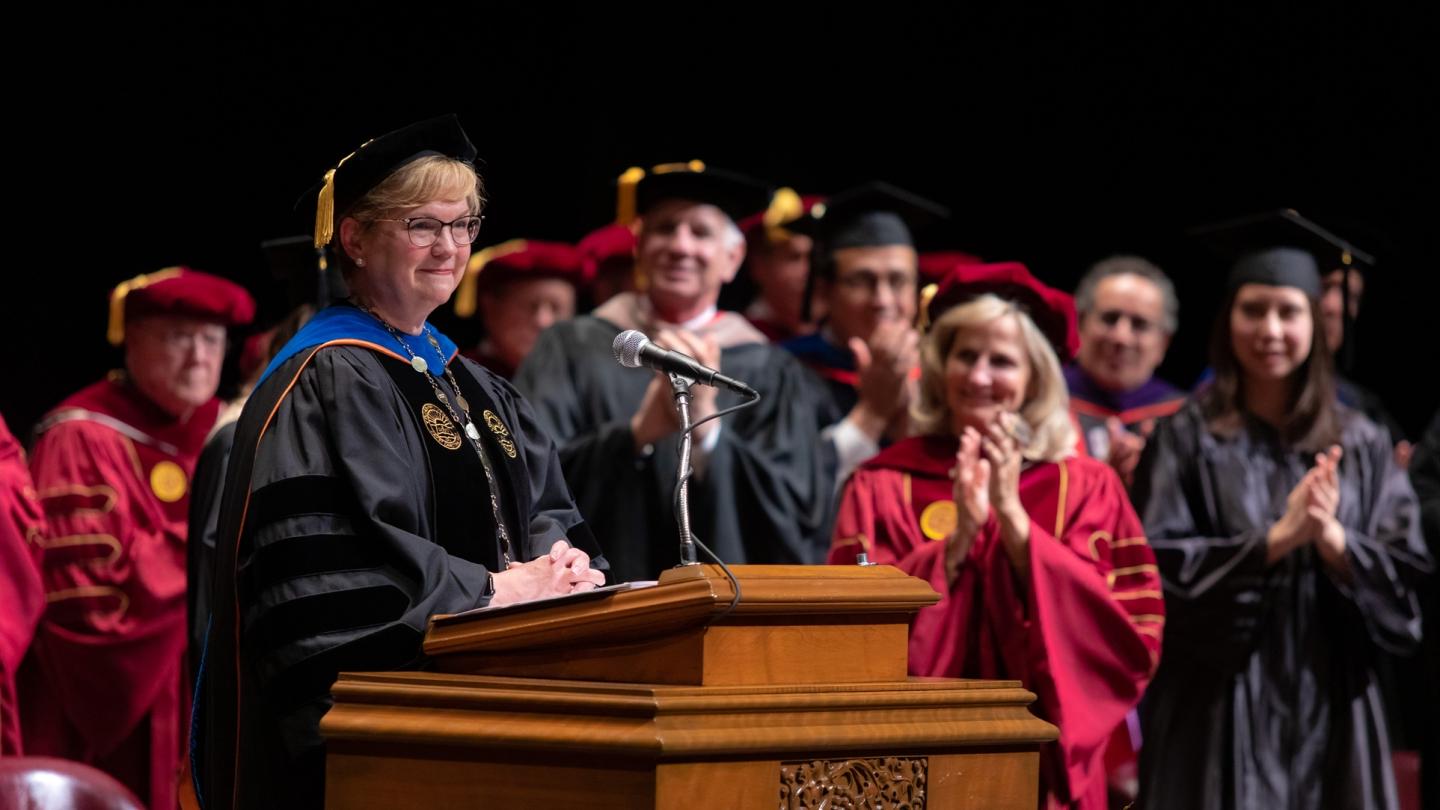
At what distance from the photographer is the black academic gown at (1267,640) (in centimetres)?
472

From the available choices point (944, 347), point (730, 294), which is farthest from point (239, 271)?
point (944, 347)

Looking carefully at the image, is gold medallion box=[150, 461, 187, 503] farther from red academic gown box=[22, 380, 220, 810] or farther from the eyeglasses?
the eyeglasses

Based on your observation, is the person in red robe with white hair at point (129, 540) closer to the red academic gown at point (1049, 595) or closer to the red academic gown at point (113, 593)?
the red academic gown at point (113, 593)

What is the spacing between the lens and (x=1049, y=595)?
3871 mm

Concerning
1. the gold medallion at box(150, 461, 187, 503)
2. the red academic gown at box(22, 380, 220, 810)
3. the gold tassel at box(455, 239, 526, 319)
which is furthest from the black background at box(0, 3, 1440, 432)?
the gold medallion at box(150, 461, 187, 503)

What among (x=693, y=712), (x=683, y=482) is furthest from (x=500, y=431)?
(x=693, y=712)

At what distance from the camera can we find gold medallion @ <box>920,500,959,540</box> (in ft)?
A: 14.0

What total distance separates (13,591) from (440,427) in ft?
7.99

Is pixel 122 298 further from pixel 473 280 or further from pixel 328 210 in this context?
pixel 328 210

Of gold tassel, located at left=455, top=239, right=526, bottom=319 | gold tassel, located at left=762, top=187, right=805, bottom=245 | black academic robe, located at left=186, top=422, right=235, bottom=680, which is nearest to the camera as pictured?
black academic robe, located at left=186, top=422, right=235, bottom=680

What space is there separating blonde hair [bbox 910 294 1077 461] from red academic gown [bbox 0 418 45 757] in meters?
2.47

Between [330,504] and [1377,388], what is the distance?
6.03m

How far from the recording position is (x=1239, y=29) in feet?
24.2

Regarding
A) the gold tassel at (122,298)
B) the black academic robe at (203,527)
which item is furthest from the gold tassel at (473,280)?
the black academic robe at (203,527)
